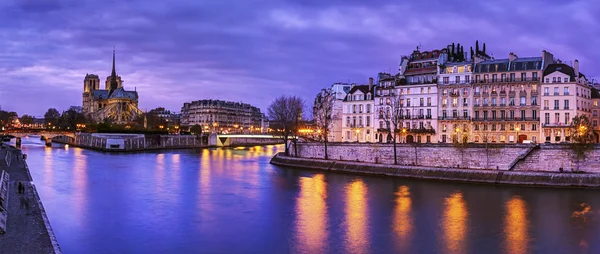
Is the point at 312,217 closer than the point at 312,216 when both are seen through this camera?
Yes

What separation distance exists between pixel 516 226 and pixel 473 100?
27937mm

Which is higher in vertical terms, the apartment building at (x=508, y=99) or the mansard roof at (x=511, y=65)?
the mansard roof at (x=511, y=65)

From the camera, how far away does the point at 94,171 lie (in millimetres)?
43781

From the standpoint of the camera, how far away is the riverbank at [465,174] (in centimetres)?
3297

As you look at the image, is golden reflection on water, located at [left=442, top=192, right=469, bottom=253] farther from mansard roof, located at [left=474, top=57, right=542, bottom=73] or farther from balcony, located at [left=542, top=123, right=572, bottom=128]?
mansard roof, located at [left=474, top=57, right=542, bottom=73]

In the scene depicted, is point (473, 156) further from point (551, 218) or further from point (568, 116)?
point (551, 218)

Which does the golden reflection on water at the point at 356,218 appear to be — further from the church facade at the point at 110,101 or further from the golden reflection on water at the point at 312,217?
the church facade at the point at 110,101

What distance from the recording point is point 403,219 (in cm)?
2367

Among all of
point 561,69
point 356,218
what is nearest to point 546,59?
point 561,69

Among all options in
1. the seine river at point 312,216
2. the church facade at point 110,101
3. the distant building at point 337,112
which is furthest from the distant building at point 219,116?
the seine river at point 312,216

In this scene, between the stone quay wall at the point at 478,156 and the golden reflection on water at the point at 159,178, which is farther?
the stone quay wall at the point at 478,156

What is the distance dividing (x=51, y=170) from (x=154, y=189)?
14.6m

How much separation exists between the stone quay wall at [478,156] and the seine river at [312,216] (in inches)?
158

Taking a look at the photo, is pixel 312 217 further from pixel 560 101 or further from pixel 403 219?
pixel 560 101
